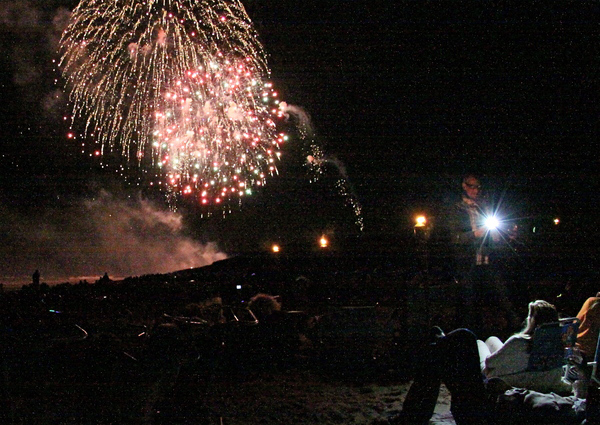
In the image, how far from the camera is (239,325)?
9.29m

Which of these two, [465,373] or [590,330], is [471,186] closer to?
[590,330]

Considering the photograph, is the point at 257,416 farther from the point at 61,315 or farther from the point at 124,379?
the point at 61,315

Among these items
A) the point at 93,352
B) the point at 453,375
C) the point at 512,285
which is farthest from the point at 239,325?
the point at 512,285

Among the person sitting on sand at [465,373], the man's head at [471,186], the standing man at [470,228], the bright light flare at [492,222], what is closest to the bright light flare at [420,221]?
the person sitting on sand at [465,373]

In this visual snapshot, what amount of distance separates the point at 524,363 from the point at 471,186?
16.4m

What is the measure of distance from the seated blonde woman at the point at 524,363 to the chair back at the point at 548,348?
0.04m

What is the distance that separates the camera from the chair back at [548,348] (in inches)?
175

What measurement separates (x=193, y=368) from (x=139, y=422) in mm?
671

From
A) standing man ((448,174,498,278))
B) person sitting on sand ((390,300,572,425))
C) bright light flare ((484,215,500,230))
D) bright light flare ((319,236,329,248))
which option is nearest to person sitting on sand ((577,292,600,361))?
person sitting on sand ((390,300,572,425))

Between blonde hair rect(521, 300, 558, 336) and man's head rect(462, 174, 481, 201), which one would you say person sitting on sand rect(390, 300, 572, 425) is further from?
man's head rect(462, 174, 481, 201)

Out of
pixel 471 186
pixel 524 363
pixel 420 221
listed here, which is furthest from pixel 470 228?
pixel 524 363

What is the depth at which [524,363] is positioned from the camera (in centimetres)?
448

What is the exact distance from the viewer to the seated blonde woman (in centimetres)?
448

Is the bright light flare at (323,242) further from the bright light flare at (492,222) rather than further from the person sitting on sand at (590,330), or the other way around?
the person sitting on sand at (590,330)
